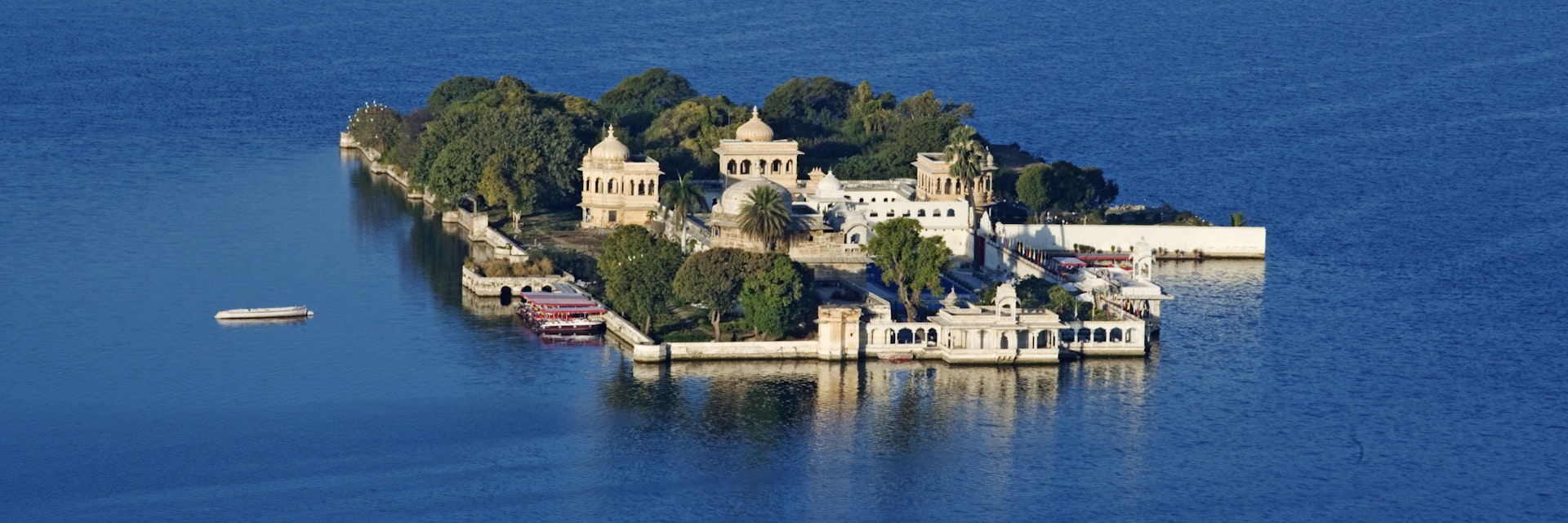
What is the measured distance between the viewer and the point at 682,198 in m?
156

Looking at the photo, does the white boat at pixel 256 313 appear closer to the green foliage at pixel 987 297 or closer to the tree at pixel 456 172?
the tree at pixel 456 172

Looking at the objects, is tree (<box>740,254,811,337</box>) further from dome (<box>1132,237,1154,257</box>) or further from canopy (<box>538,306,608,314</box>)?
dome (<box>1132,237,1154,257</box>)

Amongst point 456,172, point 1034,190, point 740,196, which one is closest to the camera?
point 740,196

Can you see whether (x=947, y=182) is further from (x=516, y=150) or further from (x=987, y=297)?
(x=987, y=297)

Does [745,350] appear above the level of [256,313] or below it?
below

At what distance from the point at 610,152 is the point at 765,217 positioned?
24892 mm

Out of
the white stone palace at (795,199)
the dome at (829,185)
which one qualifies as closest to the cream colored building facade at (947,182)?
the white stone palace at (795,199)

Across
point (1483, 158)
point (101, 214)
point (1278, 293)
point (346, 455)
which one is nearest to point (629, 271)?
point (346, 455)

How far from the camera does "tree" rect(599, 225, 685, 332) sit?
134125 millimetres

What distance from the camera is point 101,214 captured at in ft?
559

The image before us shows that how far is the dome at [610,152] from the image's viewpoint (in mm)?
166500

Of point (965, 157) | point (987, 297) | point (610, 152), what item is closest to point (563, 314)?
point (987, 297)

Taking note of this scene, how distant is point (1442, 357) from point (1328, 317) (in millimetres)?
9687

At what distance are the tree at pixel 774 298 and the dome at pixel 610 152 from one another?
114ft
